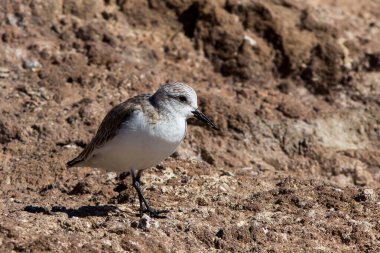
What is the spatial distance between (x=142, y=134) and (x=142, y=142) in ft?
0.25

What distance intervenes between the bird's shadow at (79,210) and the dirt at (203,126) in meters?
0.02

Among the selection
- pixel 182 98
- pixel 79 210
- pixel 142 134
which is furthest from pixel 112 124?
pixel 79 210

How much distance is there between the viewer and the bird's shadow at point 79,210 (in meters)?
6.96

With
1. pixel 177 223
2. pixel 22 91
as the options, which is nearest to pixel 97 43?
pixel 22 91

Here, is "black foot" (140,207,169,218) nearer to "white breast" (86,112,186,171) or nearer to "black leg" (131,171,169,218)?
"black leg" (131,171,169,218)

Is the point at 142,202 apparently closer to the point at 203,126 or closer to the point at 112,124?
the point at 112,124

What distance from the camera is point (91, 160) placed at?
766cm

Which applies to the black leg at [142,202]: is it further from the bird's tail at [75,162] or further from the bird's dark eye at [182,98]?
the bird's dark eye at [182,98]

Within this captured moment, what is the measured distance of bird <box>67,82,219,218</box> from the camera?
7.16m

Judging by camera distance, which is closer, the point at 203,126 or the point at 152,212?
the point at 152,212

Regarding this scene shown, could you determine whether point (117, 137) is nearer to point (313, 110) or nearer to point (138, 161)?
point (138, 161)

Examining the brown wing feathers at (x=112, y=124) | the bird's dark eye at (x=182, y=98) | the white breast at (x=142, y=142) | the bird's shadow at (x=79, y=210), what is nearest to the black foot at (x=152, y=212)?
the bird's shadow at (x=79, y=210)

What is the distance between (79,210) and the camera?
7.15 meters

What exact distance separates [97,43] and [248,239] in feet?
14.8
